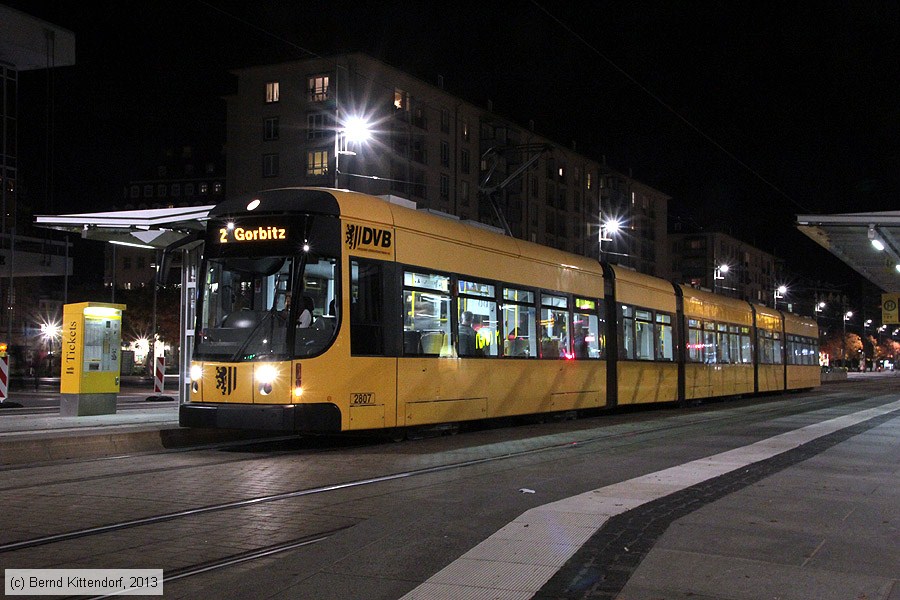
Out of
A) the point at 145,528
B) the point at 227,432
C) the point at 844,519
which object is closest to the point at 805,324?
the point at 227,432

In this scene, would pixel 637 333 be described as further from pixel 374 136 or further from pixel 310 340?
pixel 374 136

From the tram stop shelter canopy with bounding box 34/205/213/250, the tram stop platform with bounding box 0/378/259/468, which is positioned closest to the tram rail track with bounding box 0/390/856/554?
the tram stop platform with bounding box 0/378/259/468

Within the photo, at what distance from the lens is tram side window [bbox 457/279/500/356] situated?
1620 cm

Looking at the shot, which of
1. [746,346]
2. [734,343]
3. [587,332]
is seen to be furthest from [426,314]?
[746,346]

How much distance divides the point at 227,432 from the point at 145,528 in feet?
30.8

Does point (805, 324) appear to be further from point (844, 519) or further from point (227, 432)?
point (844, 519)

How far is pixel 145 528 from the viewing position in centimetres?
795

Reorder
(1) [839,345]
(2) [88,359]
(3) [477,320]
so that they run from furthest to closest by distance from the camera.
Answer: (1) [839,345]
(2) [88,359]
(3) [477,320]

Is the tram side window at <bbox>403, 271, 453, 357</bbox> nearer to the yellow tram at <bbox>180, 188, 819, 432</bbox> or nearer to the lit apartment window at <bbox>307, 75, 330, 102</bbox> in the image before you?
the yellow tram at <bbox>180, 188, 819, 432</bbox>

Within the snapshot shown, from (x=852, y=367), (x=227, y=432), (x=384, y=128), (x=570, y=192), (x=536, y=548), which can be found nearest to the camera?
(x=536, y=548)

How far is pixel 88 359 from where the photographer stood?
19312mm

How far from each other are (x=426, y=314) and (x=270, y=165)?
50120mm

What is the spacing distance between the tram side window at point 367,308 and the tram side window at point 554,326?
5923 millimetres

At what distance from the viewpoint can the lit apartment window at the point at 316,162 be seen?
61031mm
